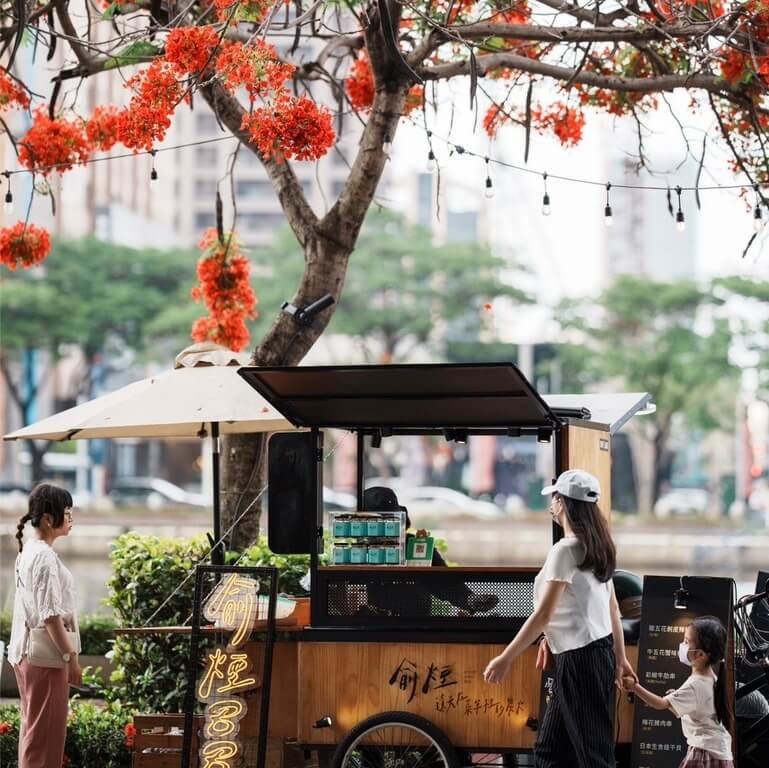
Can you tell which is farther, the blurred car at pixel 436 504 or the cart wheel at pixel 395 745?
the blurred car at pixel 436 504

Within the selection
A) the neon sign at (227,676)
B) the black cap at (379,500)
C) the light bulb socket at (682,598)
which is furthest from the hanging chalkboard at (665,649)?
the neon sign at (227,676)

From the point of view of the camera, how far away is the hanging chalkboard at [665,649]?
257 inches

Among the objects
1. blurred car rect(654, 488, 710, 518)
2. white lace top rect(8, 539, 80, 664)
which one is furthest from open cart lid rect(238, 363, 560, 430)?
blurred car rect(654, 488, 710, 518)

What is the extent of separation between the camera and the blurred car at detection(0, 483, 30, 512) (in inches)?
1483

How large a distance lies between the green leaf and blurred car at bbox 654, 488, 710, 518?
34.6m

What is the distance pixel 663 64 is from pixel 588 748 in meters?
5.79

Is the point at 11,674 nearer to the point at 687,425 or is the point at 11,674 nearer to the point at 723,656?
the point at 723,656

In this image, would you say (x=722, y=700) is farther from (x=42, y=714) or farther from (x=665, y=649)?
(x=42, y=714)

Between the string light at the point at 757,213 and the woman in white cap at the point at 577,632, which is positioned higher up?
the string light at the point at 757,213

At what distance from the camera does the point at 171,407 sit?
7965mm

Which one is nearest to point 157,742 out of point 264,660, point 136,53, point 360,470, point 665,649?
point 264,660

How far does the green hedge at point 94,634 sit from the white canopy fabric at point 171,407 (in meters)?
3.75

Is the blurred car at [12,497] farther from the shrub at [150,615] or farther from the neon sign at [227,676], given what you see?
the neon sign at [227,676]

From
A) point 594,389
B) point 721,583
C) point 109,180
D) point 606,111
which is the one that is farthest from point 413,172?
point 721,583
